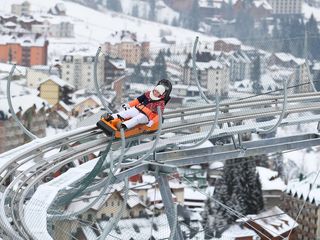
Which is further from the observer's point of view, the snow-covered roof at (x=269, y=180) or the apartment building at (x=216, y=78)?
the snow-covered roof at (x=269, y=180)

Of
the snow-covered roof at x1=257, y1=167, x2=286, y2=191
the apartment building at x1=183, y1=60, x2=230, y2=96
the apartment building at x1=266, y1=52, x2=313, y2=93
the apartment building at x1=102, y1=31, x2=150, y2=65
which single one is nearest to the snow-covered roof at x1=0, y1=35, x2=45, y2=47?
the apartment building at x1=102, y1=31, x2=150, y2=65

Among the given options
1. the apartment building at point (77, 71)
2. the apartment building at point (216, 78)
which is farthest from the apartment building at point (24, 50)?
the apartment building at point (216, 78)

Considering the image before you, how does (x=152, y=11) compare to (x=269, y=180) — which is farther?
(x=152, y=11)

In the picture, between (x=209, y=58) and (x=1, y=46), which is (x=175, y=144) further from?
(x=1, y=46)

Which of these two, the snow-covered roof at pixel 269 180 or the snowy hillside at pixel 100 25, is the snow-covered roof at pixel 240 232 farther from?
the snowy hillside at pixel 100 25

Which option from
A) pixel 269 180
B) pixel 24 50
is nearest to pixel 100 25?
pixel 24 50

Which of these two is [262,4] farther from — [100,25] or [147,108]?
[147,108]
